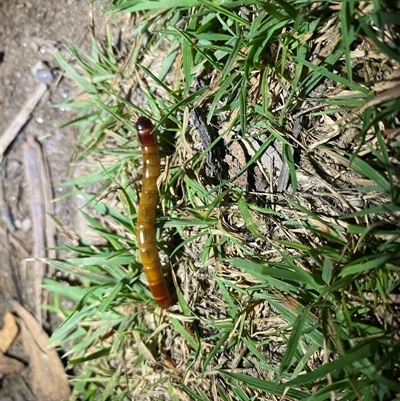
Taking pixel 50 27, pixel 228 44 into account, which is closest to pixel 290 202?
pixel 228 44

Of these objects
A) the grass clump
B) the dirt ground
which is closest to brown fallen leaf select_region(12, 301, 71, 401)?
the dirt ground

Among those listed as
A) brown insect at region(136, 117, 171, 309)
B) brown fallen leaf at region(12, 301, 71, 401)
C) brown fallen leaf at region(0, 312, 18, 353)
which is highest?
brown insect at region(136, 117, 171, 309)

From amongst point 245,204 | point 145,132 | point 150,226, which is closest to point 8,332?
point 150,226

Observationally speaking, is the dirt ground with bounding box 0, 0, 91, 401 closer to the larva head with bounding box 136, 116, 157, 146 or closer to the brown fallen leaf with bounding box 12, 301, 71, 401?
the brown fallen leaf with bounding box 12, 301, 71, 401

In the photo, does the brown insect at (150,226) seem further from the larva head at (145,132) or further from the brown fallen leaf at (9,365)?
the brown fallen leaf at (9,365)

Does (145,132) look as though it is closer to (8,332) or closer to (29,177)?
(29,177)

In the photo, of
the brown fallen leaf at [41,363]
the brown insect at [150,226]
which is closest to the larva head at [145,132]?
the brown insect at [150,226]

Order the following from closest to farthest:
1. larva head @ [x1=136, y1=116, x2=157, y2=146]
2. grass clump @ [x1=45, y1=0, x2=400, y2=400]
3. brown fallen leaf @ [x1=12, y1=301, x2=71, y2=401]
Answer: grass clump @ [x1=45, y1=0, x2=400, y2=400] < larva head @ [x1=136, y1=116, x2=157, y2=146] < brown fallen leaf @ [x1=12, y1=301, x2=71, y2=401]
